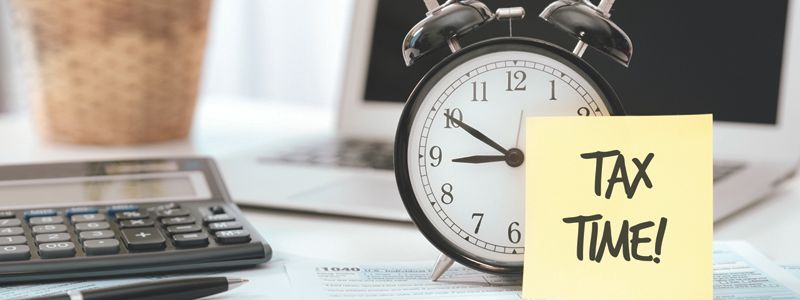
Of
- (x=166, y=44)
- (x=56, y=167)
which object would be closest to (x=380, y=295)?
(x=56, y=167)

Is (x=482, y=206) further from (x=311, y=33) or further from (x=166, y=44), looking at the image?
(x=311, y=33)

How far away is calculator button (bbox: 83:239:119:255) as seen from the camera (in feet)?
1.84

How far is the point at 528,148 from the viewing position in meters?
0.53

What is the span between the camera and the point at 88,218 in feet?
2.06

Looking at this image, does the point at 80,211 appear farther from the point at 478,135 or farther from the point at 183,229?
the point at 478,135

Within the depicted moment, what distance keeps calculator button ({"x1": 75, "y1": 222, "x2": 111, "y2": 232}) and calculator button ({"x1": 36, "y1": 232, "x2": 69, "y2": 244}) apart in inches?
0.5

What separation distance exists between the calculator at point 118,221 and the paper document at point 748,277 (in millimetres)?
280

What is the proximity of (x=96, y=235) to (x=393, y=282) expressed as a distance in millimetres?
191

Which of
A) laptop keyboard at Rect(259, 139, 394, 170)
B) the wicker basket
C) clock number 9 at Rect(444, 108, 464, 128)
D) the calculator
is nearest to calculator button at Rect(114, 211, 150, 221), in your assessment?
the calculator

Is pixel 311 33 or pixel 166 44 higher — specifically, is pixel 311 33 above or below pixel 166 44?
above

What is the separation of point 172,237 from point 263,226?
0.52 ft

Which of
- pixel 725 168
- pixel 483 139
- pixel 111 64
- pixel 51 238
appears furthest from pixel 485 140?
pixel 111 64

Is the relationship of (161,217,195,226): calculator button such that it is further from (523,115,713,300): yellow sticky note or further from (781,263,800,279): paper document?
(781,263,800,279): paper document

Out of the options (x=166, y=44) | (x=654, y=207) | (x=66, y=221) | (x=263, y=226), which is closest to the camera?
(x=654, y=207)
